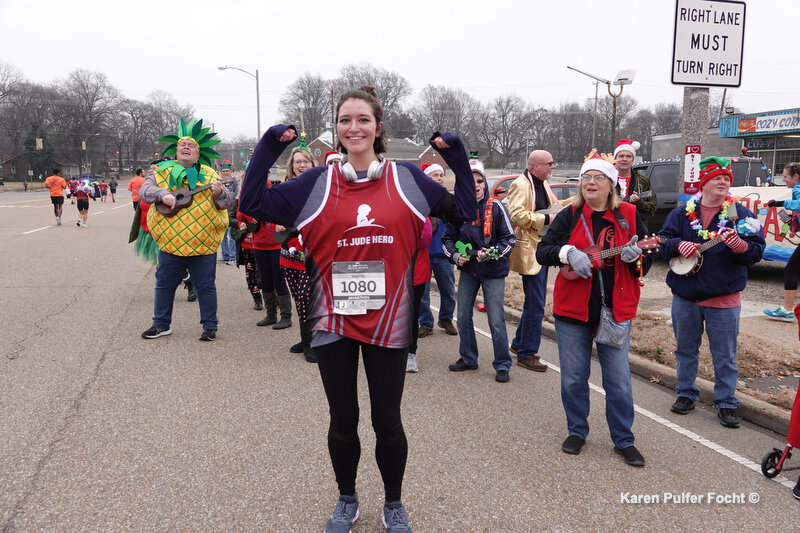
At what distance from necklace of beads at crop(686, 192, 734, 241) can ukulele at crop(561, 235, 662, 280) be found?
89cm

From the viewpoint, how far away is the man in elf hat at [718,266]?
427 centimetres

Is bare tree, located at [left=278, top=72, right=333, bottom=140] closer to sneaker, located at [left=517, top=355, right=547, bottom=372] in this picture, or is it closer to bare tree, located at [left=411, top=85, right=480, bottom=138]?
bare tree, located at [left=411, top=85, right=480, bottom=138]

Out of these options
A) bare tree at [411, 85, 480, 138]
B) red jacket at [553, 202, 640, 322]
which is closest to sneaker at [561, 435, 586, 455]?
red jacket at [553, 202, 640, 322]

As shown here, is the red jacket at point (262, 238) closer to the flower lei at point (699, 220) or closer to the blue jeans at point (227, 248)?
the flower lei at point (699, 220)

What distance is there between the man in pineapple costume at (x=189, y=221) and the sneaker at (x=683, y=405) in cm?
458

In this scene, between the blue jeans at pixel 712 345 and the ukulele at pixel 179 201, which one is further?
the ukulele at pixel 179 201

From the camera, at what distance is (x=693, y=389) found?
459cm

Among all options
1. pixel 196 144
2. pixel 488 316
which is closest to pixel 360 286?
pixel 488 316

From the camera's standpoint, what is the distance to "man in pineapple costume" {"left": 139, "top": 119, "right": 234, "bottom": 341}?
6.18 m

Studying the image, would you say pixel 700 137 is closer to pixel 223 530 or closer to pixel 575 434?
pixel 575 434

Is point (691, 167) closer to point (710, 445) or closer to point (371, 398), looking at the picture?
point (710, 445)

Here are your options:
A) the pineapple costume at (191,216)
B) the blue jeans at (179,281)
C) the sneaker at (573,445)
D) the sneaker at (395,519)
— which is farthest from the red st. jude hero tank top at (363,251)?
the blue jeans at (179,281)

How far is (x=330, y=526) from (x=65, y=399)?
287 centimetres

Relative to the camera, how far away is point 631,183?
21.3 ft
